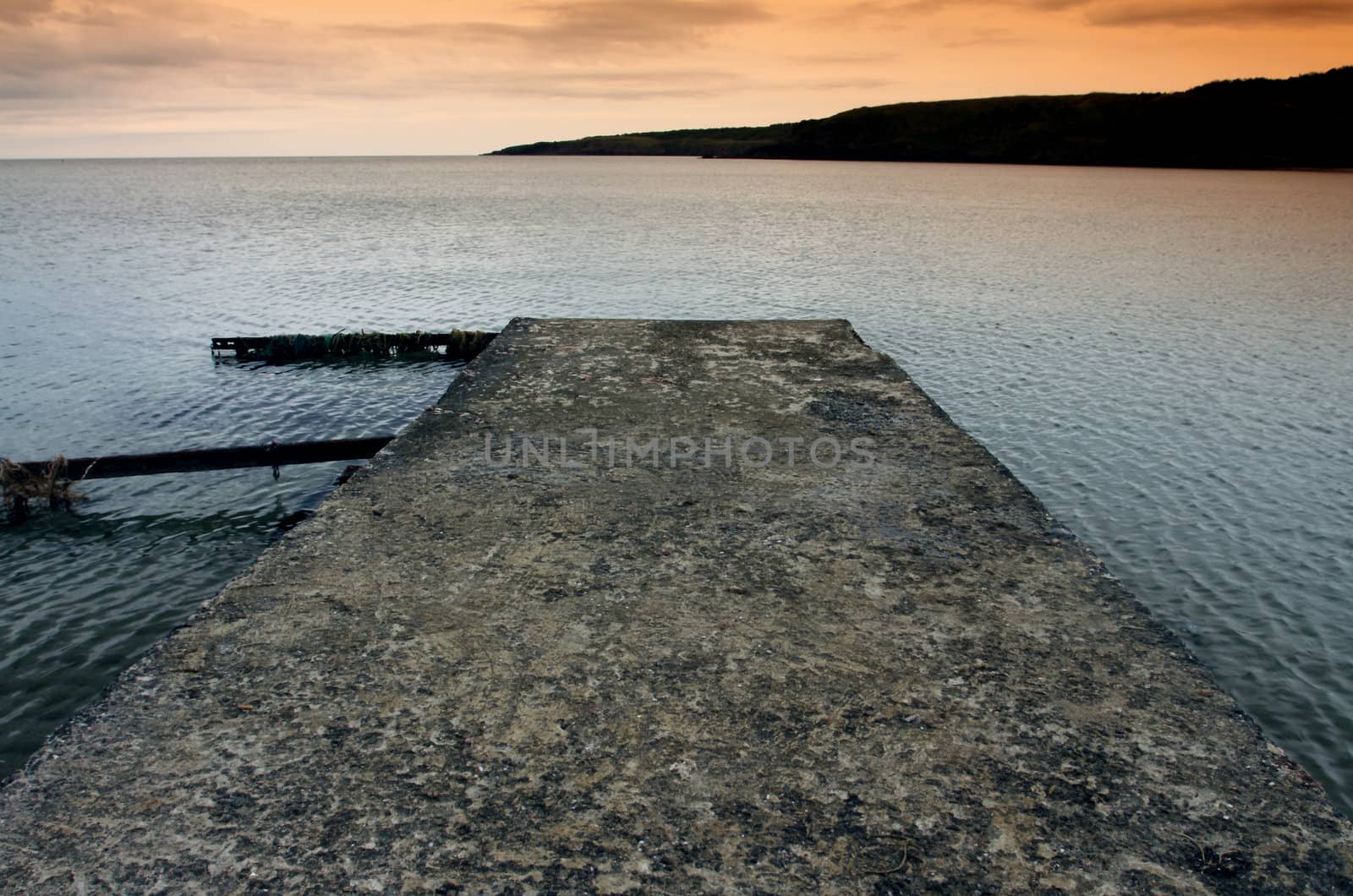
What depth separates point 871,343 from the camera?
21.8 metres

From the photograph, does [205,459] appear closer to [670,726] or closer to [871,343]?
[670,726]

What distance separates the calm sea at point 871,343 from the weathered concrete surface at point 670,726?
442 centimetres

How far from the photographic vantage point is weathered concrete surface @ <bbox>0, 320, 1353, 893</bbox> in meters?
2.54

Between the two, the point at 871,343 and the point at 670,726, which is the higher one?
the point at 670,726

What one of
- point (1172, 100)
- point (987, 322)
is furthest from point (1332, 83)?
point (987, 322)

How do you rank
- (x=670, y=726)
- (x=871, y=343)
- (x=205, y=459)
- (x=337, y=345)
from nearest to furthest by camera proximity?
(x=670, y=726)
(x=205, y=459)
(x=337, y=345)
(x=871, y=343)

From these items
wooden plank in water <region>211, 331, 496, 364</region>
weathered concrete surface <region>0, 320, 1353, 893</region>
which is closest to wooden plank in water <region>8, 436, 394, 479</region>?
weathered concrete surface <region>0, 320, 1353, 893</region>

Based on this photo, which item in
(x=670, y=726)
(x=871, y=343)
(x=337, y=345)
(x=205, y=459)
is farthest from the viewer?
(x=871, y=343)

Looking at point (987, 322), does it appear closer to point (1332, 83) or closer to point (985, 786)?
point (985, 786)

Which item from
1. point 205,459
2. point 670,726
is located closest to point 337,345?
point 205,459

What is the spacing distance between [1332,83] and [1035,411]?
661 ft

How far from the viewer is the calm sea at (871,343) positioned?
8.68 metres

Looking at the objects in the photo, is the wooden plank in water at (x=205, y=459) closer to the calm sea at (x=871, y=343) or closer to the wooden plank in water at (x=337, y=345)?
the calm sea at (x=871, y=343)

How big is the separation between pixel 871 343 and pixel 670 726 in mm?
19697
